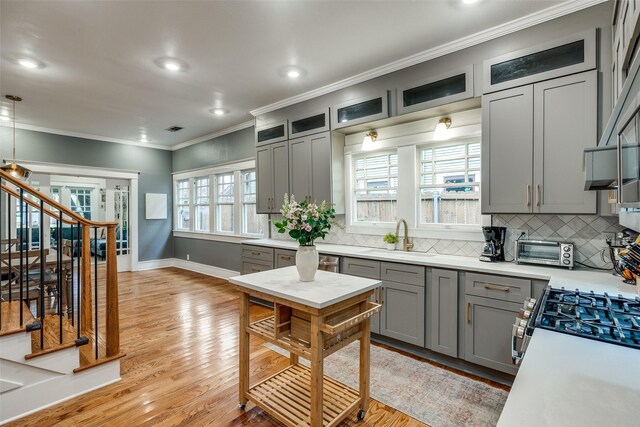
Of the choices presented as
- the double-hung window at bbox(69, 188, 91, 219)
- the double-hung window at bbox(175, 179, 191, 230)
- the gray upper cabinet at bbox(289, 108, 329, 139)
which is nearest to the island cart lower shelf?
the gray upper cabinet at bbox(289, 108, 329, 139)

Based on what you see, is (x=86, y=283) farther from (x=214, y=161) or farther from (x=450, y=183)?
(x=214, y=161)

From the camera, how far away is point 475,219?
3162mm

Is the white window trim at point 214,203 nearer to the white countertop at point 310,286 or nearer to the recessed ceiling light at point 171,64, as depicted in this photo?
the recessed ceiling light at point 171,64

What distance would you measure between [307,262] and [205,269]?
206 inches

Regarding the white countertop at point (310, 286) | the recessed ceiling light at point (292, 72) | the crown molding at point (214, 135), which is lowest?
the white countertop at point (310, 286)

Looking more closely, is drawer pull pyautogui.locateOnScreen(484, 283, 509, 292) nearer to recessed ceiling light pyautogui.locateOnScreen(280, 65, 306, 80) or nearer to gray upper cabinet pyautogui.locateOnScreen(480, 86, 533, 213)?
gray upper cabinet pyautogui.locateOnScreen(480, 86, 533, 213)

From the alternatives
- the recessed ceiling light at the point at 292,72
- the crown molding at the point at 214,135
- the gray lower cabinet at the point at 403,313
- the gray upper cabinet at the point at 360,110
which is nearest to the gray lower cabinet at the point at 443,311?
the gray lower cabinet at the point at 403,313

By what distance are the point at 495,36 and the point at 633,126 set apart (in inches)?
87.4

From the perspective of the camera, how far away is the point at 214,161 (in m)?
6.43

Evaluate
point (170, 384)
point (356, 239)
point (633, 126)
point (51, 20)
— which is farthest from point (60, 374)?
point (633, 126)

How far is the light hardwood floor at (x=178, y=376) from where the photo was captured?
6.92 ft

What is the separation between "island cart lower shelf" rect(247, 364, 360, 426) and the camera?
193cm

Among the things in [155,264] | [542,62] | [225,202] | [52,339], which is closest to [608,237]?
[542,62]

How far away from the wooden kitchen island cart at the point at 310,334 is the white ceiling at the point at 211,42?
6.84 feet
